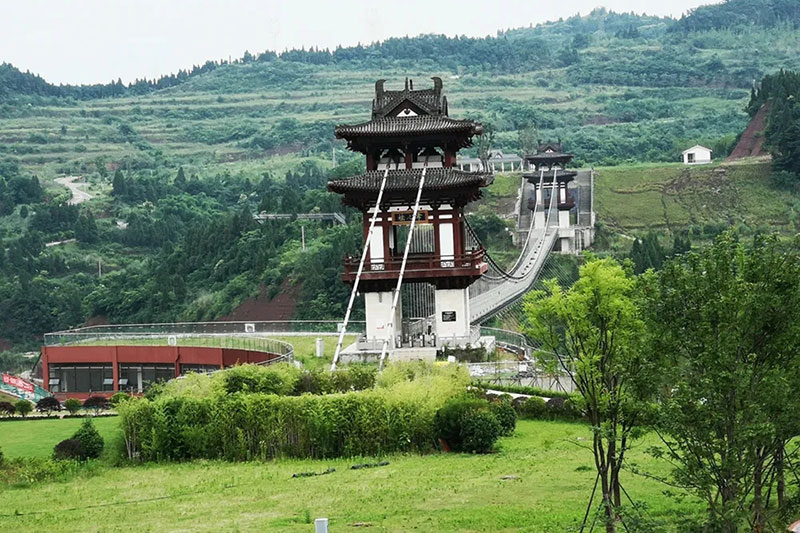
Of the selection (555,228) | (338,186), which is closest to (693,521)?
(338,186)

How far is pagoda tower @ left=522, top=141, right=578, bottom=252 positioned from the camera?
9069 cm

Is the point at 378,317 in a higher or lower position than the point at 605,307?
lower

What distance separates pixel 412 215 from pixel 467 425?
16.9 m

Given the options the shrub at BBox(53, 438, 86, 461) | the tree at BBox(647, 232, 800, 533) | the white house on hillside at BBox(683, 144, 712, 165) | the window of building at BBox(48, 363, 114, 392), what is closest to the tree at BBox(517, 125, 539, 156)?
the white house on hillside at BBox(683, 144, 712, 165)

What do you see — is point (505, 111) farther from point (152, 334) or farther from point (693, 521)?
point (693, 521)

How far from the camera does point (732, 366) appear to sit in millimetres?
18688

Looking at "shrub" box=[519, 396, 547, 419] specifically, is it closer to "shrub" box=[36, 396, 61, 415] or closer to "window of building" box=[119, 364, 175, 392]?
"shrub" box=[36, 396, 61, 415]

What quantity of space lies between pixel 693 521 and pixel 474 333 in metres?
28.3

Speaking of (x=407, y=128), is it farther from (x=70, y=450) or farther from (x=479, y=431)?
(x=70, y=450)

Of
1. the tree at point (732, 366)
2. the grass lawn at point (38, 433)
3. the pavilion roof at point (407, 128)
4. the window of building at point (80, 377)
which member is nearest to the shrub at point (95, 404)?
the grass lawn at point (38, 433)

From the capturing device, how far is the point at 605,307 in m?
24.1

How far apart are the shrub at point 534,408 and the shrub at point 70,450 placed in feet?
36.8

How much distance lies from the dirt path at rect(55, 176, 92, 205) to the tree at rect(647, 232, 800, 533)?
361ft

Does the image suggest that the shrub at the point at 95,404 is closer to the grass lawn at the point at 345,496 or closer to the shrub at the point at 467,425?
the grass lawn at the point at 345,496
